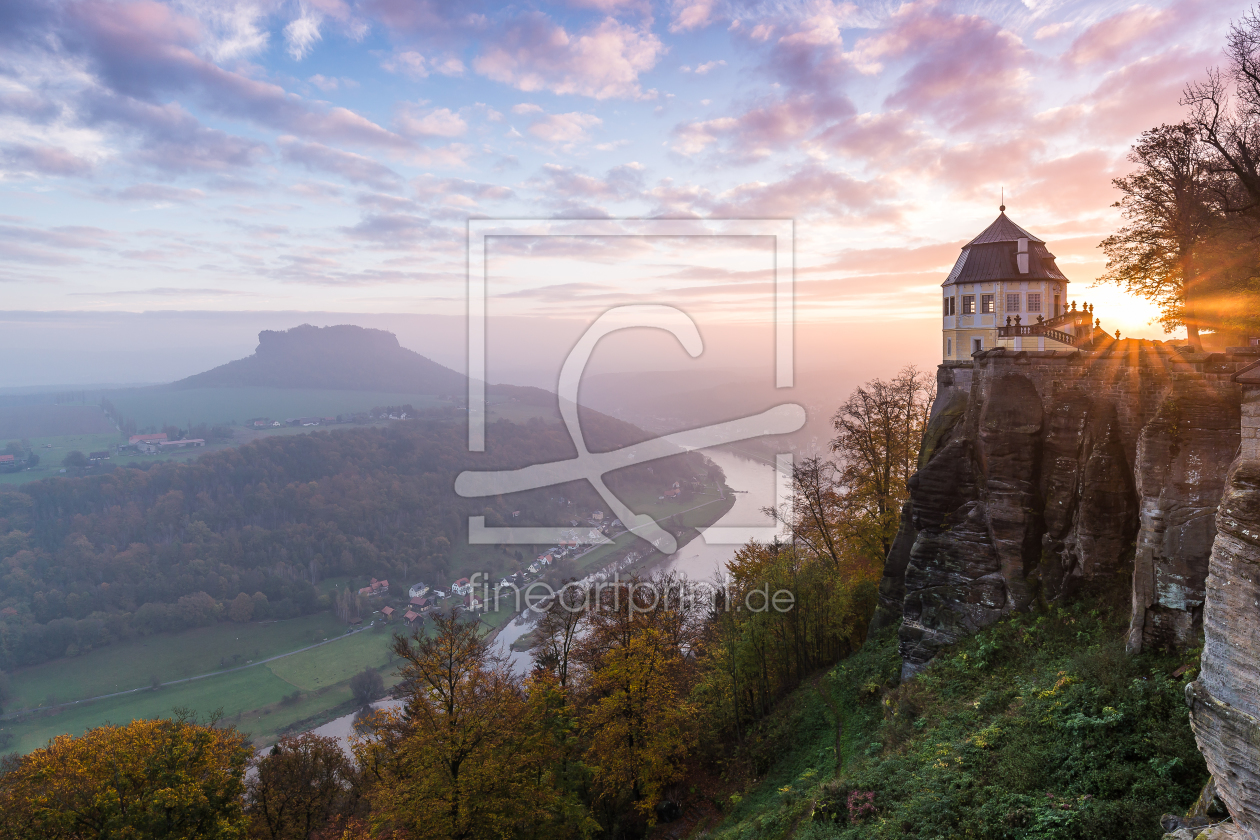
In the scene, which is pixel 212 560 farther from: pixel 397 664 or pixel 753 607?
pixel 753 607

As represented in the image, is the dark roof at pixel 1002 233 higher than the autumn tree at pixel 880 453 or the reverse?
higher

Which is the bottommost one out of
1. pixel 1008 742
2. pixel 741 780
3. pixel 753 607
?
pixel 741 780

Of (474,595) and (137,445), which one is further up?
(137,445)

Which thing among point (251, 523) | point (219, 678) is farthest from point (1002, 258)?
point (251, 523)

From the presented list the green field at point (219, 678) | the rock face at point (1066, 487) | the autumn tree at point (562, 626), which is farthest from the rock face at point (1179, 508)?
the green field at point (219, 678)

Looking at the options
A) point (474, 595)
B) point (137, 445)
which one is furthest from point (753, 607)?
point (137, 445)

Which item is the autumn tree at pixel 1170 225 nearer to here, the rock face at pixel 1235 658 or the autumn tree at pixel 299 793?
the rock face at pixel 1235 658
